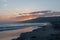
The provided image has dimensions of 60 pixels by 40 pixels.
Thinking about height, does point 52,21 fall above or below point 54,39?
above

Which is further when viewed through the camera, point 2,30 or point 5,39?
point 2,30

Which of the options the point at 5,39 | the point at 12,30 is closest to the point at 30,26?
the point at 12,30

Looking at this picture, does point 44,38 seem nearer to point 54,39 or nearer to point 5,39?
point 54,39

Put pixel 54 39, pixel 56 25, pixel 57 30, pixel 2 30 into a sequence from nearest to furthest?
pixel 54 39
pixel 57 30
pixel 56 25
pixel 2 30

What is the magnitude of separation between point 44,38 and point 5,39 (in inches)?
116

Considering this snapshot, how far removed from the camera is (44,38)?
8.23 meters

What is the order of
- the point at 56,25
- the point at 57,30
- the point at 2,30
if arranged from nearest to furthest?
A: the point at 57,30 < the point at 56,25 < the point at 2,30

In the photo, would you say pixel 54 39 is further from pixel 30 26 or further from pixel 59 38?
pixel 30 26

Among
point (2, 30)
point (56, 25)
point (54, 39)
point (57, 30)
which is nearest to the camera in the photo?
point (54, 39)

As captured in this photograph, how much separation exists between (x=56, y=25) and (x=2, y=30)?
4911 millimetres

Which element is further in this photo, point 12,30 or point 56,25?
point 12,30

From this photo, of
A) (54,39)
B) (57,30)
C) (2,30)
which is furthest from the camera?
(2,30)

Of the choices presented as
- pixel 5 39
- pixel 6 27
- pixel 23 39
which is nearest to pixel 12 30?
pixel 6 27

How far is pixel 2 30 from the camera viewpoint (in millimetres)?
13375
